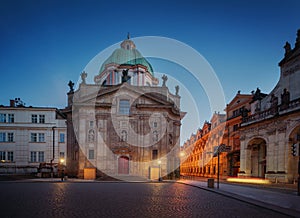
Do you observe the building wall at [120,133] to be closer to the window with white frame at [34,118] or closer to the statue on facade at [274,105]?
the window with white frame at [34,118]

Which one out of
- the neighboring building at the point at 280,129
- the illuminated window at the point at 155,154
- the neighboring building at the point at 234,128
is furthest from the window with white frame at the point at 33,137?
the neighboring building at the point at 234,128

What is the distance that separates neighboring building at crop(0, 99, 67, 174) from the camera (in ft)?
162

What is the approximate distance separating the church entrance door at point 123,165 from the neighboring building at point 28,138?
1547 centimetres

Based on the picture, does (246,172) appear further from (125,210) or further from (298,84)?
(125,210)

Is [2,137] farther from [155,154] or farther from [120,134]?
[155,154]

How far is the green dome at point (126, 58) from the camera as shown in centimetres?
5478

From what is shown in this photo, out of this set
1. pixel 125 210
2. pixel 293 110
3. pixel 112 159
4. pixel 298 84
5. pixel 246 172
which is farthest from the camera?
pixel 112 159

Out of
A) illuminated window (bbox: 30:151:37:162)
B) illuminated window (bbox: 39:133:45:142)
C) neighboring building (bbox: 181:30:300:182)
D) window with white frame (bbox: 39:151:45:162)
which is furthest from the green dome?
neighboring building (bbox: 181:30:300:182)

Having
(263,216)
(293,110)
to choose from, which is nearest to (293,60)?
(293,110)

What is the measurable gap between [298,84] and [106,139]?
93.9 ft

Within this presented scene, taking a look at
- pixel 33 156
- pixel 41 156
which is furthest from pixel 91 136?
pixel 33 156

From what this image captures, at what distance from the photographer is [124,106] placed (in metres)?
43.2

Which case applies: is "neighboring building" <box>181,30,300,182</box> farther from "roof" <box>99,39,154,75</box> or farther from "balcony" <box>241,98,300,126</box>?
"roof" <box>99,39,154,75</box>

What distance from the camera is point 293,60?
32.0 m
